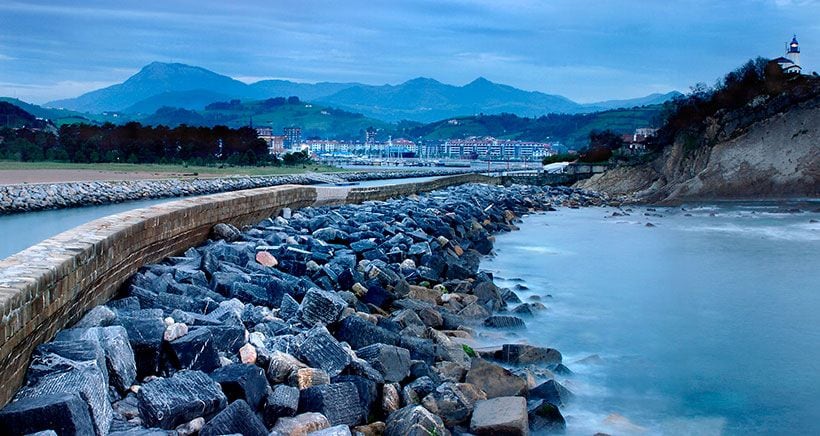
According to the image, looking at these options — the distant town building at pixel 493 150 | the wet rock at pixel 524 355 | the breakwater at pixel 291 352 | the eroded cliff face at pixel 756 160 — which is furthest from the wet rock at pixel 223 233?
the distant town building at pixel 493 150

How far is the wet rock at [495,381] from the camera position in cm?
498

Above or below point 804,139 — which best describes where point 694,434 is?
below

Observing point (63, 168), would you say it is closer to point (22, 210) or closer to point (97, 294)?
point (22, 210)

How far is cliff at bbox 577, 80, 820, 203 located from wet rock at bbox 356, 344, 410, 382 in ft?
82.2

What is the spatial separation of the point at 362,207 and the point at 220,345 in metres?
10.2

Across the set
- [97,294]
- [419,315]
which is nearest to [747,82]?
[419,315]

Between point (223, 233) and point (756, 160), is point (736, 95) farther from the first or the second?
point (223, 233)

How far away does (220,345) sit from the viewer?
4.31 m

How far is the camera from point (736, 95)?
3369cm

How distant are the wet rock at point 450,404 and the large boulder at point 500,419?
6 cm

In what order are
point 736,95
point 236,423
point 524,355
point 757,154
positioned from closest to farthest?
point 236,423 < point 524,355 < point 757,154 < point 736,95

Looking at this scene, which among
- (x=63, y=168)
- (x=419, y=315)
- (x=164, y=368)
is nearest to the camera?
(x=164, y=368)

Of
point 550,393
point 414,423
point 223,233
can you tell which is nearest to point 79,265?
point 414,423

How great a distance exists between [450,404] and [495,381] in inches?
24.6
